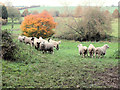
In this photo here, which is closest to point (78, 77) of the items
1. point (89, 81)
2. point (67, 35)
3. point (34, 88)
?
point (89, 81)

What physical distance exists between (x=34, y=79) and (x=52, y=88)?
37.8 inches

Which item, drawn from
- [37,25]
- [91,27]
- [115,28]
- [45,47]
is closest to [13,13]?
[37,25]

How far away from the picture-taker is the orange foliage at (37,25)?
76.7 ft

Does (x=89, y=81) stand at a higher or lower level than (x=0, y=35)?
lower

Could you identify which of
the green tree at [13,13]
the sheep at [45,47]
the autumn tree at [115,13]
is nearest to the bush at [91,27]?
the autumn tree at [115,13]

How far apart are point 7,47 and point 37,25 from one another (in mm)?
14491

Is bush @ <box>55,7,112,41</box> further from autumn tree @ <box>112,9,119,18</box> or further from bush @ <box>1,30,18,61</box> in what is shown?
bush @ <box>1,30,18,61</box>

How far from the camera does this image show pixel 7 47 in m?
8.97

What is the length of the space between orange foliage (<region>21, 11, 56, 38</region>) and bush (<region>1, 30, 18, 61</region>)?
545 inches

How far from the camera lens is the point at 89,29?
27.1 m

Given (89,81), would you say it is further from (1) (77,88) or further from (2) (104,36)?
(2) (104,36)

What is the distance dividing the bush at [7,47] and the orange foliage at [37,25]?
13.8m

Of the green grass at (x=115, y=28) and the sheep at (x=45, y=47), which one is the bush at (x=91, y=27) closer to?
the green grass at (x=115, y=28)

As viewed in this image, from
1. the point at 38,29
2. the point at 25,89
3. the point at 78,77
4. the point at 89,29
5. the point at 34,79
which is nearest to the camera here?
the point at 25,89
